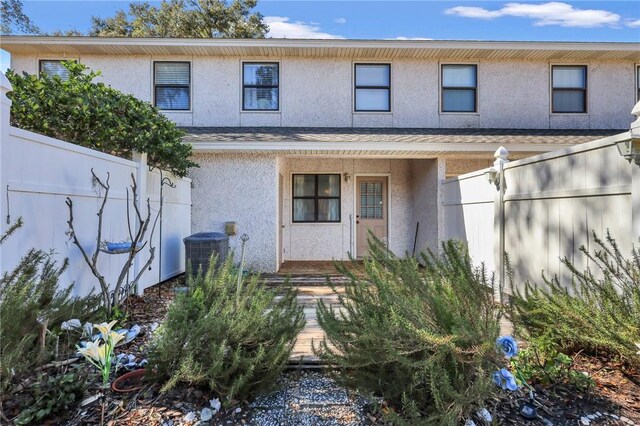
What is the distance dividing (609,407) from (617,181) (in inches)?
83.9

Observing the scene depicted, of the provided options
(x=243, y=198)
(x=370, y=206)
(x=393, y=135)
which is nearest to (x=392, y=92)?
(x=393, y=135)

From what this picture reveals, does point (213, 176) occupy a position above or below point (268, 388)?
above

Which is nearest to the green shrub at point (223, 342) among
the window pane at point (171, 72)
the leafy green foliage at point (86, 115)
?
the leafy green foliage at point (86, 115)

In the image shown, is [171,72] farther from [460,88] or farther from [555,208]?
[555,208]

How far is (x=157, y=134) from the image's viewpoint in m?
6.03

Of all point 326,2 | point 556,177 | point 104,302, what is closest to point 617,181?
point 556,177

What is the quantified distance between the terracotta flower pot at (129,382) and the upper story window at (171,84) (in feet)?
27.9

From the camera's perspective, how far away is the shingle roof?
27.1 ft

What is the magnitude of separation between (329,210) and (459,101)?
4.62 m

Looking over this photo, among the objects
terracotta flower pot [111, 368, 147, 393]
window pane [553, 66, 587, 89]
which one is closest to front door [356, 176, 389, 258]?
window pane [553, 66, 587, 89]

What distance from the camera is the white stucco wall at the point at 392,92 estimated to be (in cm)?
999

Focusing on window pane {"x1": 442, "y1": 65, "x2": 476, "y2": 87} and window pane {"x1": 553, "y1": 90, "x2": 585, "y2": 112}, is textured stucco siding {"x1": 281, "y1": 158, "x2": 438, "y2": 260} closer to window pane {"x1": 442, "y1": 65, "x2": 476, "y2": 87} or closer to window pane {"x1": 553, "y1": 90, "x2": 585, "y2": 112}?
window pane {"x1": 442, "y1": 65, "x2": 476, "y2": 87}

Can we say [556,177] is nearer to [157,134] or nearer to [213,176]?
[157,134]

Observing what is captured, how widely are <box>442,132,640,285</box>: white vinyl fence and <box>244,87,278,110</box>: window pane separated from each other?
562 centimetres
